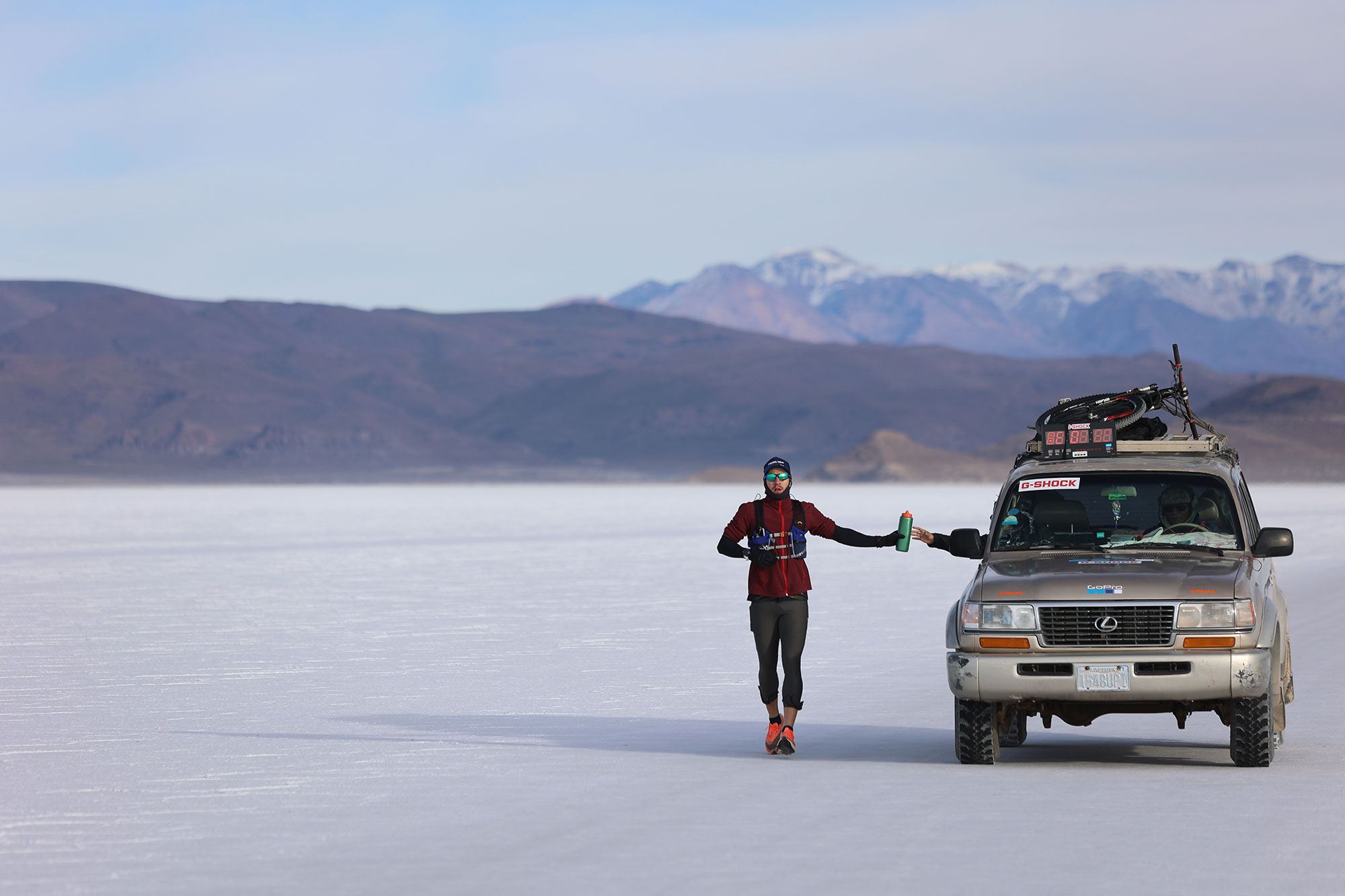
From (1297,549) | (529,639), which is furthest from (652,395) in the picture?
(529,639)

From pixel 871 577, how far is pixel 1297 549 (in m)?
12.9

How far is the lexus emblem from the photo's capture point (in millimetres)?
10930

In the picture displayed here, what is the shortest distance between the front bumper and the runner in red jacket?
1.15m

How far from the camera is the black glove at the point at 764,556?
11695 mm

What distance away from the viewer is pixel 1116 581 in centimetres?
1100

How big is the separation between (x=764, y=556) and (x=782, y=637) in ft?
1.84

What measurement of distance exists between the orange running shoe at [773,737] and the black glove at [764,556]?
3.22ft

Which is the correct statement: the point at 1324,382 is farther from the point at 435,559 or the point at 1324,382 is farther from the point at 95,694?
the point at 95,694

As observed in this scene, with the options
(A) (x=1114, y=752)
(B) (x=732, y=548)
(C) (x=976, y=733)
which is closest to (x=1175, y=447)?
(A) (x=1114, y=752)

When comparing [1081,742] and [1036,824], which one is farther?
[1081,742]

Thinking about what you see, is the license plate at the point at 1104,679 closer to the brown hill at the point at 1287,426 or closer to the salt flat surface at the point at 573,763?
the salt flat surface at the point at 573,763

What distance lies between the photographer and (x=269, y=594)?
26.5 meters

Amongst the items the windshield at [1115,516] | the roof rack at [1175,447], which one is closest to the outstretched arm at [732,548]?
the windshield at [1115,516]

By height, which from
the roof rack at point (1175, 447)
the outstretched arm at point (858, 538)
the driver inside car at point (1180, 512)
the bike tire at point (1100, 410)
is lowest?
the outstretched arm at point (858, 538)
